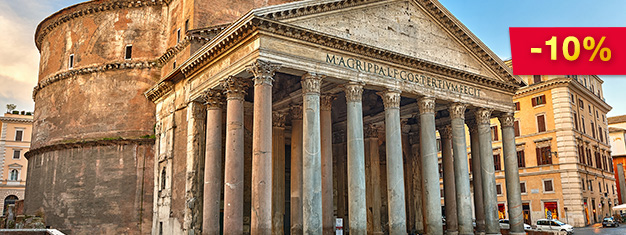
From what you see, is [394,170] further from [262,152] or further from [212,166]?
[212,166]

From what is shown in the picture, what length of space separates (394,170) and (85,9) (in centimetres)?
1743

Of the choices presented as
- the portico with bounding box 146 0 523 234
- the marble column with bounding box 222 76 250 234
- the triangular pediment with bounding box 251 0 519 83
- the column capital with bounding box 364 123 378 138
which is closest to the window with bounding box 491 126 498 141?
the portico with bounding box 146 0 523 234

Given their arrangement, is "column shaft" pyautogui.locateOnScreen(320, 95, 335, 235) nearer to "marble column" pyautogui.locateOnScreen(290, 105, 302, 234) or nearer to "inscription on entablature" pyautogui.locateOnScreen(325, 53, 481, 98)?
"marble column" pyautogui.locateOnScreen(290, 105, 302, 234)

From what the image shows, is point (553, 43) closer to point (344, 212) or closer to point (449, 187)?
point (449, 187)

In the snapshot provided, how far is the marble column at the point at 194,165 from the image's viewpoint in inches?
699

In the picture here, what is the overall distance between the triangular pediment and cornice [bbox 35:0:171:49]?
35.1 ft

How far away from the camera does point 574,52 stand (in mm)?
10758

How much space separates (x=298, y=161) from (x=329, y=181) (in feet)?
7.09

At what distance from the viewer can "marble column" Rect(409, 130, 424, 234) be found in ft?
80.8

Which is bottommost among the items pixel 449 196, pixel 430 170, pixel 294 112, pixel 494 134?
pixel 449 196

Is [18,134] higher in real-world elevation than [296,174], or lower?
higher

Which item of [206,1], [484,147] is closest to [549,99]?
[484,147]

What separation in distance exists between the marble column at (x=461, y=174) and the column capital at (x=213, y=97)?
9.00 m

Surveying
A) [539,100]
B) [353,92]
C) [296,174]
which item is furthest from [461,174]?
[539,100]
